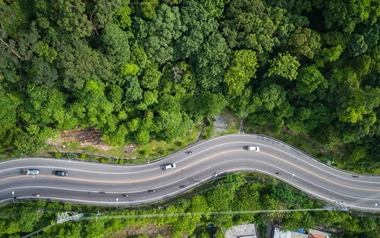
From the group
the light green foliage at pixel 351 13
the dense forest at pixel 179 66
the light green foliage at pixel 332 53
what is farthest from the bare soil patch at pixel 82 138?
the light green foliage at pixel 351 13

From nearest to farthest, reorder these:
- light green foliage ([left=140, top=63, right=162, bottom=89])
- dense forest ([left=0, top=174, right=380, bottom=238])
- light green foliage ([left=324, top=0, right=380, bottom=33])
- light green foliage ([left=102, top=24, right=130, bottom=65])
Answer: light green foliage ([left=102, top=24, right=130, bottom=65]) < light green foliage ([left=324, top=0, right=380, bottom=33]) < light green foliage ([left=140, top=63, right=162, bottom=89]) < dense forest ([left=0, top=174, right=380, bottom=238])

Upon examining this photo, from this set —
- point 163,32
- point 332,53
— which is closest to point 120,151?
point 163,32

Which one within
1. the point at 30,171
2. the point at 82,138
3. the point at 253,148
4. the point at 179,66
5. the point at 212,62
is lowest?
the point at 30,171

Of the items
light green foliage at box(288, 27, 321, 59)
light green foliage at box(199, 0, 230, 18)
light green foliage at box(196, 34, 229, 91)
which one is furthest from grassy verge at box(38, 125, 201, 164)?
light green foliage at box(288, 27, 321, 59)

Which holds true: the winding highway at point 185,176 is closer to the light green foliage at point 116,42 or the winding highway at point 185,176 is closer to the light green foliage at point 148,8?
the light green foliage at point 116,42

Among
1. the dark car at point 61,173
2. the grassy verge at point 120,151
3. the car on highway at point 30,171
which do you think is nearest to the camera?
the car on highway at point 30,171

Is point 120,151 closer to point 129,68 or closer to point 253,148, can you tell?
point 129,68

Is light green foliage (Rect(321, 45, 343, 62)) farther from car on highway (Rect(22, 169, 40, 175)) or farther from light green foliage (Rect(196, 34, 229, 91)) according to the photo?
car on highway (Rect(22, 169, 40, 175))
